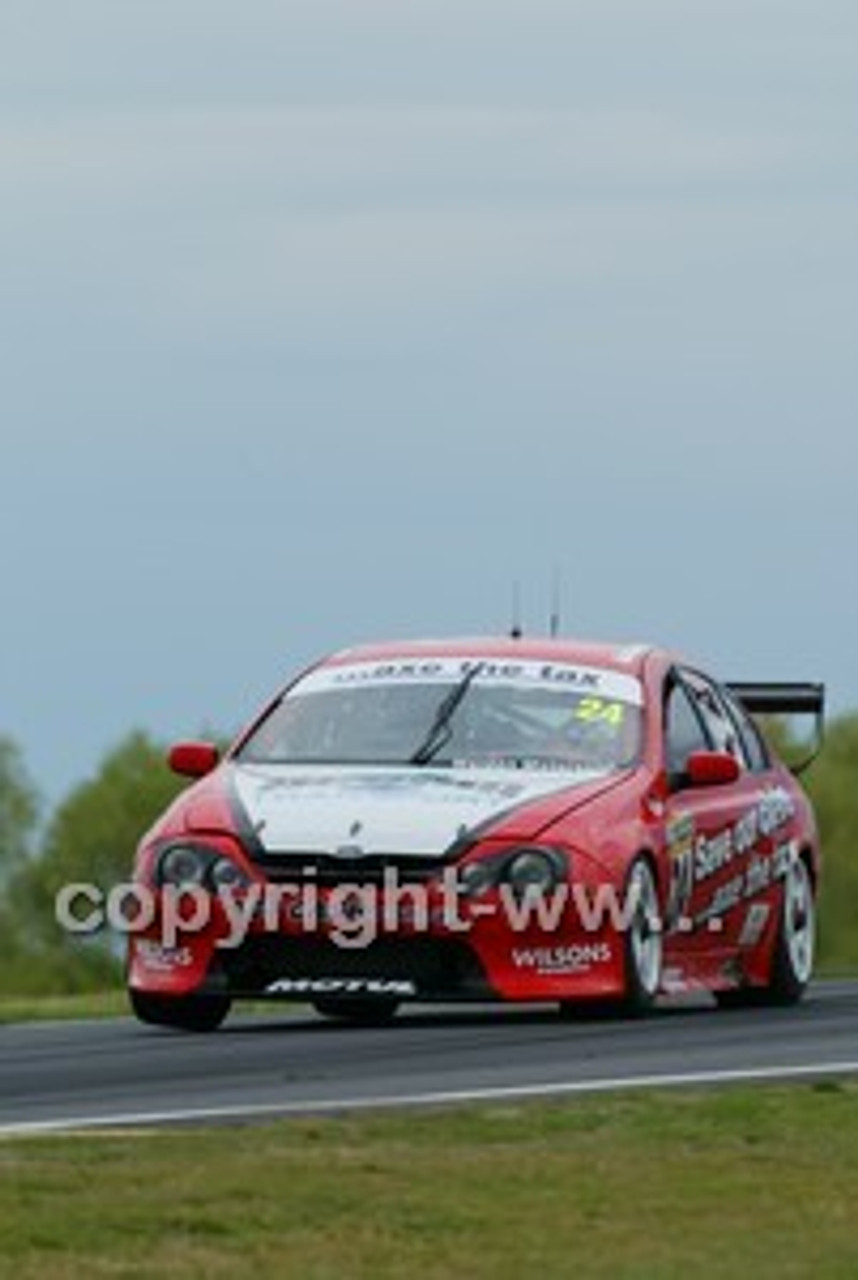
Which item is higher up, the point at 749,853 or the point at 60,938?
the point at 749,853

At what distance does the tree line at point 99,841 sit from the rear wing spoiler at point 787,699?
5024cm

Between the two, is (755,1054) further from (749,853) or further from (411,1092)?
(749,853)

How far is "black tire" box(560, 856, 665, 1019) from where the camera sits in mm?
20188

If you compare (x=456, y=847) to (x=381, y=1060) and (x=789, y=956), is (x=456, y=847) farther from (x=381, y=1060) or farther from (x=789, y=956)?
(x=789, y=956)

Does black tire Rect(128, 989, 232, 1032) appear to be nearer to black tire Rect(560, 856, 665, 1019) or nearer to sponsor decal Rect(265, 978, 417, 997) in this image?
sponsor decal Rect(265, 978, 417, 997)

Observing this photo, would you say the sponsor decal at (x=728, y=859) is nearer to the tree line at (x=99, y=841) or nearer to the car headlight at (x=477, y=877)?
the car headlight at (x=477, y=877)

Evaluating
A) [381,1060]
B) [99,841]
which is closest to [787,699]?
[381,1060]

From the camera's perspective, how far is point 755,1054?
59.1ft

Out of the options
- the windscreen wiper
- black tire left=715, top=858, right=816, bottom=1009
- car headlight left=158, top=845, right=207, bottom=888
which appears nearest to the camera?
car headlight left=158, top=845, right=207, bottom=888

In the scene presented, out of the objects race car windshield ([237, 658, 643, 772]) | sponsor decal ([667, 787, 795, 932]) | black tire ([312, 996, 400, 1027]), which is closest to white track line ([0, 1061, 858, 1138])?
sponsor decal ([667, 787, 795, 932])

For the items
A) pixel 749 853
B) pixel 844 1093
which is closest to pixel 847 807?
pixel 749 853

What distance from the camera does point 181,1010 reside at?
2036 centimetres

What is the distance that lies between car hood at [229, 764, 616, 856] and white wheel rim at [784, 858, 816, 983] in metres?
2.09

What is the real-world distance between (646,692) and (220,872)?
99.2 inches
